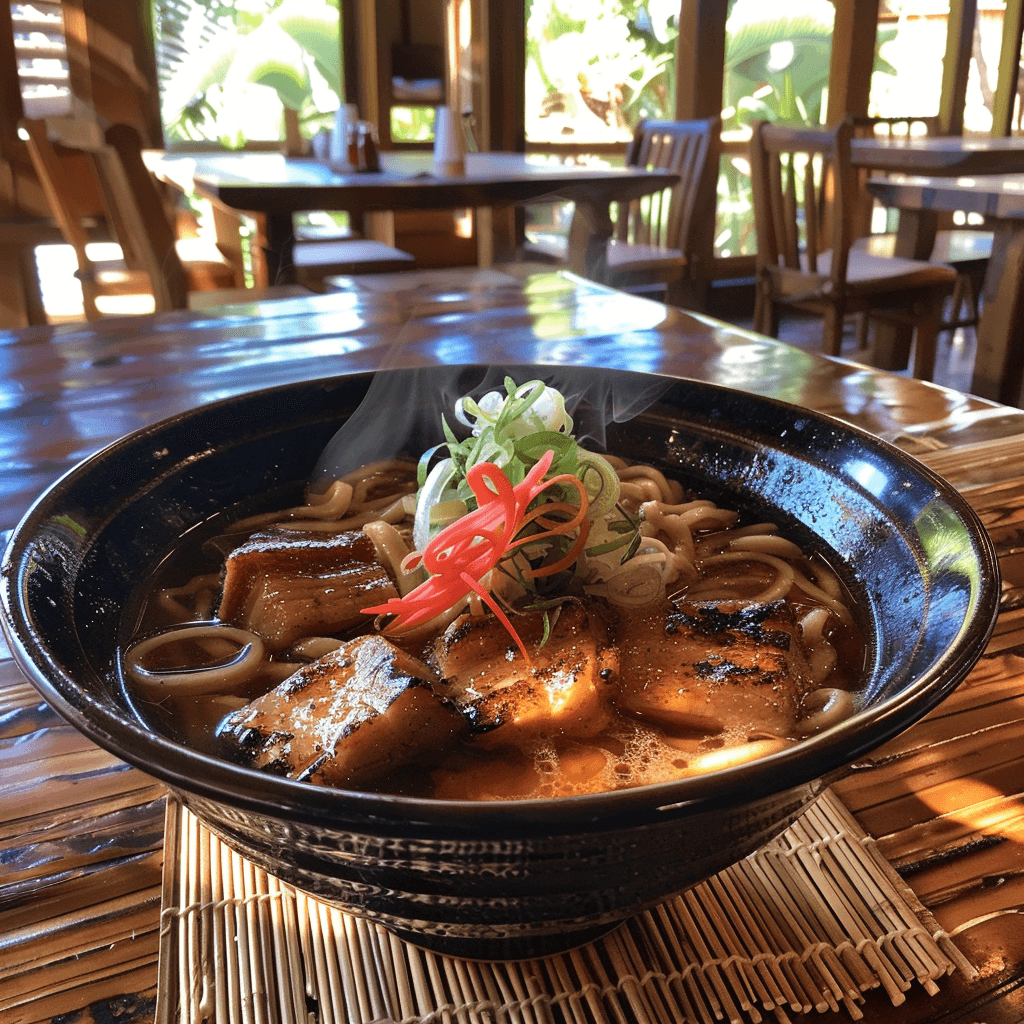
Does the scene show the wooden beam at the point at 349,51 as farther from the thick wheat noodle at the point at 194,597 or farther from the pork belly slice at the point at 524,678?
the pork belly slice at the point at 524,678

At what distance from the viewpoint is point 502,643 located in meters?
0.89

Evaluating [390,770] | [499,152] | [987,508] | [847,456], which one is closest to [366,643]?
[390,770]

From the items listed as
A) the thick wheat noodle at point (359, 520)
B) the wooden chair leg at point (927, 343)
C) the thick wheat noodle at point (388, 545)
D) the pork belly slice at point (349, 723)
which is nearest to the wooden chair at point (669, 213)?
the wooden chair leg at point (927, 343)

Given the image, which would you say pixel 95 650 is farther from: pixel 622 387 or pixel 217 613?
pixel 622 387

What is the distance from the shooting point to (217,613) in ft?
3.37

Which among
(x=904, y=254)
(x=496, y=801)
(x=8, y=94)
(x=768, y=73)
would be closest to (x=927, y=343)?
(x=904, y=254)

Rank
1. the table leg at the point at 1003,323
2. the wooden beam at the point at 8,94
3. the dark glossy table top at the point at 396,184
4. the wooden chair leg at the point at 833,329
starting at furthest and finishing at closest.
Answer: the wooden beam at the point at 8,94 → the wooden chair leg at the point at 833,329 → the dark glossy table top at the point at 396,184 → the table leg at the point at 1003,323

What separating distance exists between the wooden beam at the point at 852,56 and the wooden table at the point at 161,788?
6360 millimetres

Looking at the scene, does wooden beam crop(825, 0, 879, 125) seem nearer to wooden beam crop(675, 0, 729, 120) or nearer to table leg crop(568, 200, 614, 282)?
wooden beam crop(675, 0, 729, 120)

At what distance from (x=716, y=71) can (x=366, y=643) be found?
7.34 m

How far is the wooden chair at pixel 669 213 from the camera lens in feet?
19.0

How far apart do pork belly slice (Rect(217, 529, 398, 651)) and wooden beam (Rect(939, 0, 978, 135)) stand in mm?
8839

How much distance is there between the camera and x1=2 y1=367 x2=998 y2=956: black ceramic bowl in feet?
1.59

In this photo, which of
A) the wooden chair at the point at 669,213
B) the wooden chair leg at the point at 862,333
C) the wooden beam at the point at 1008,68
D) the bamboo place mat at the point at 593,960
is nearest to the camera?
the bamboo place mat at the point at 593,960
